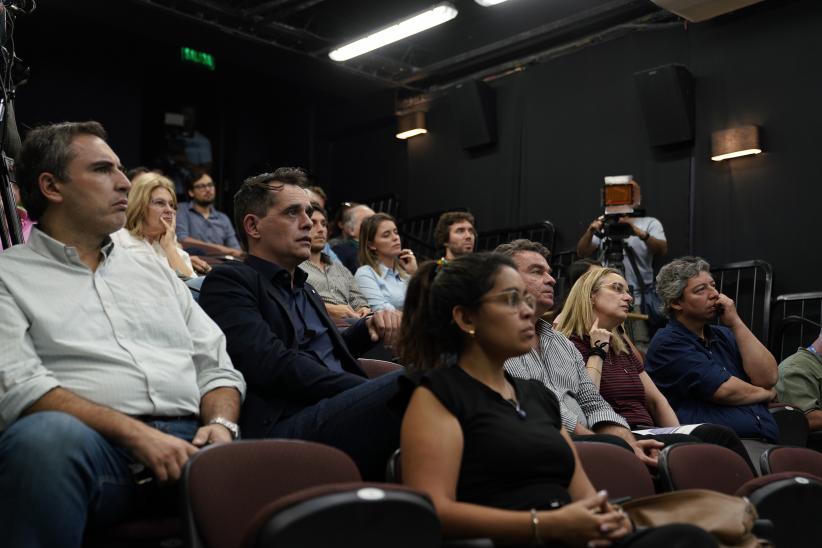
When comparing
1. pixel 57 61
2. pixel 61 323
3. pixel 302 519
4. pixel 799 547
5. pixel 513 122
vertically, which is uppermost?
pixel 57 61

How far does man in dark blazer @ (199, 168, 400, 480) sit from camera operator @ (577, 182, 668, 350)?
3.26m

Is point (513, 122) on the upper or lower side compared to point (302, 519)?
upper

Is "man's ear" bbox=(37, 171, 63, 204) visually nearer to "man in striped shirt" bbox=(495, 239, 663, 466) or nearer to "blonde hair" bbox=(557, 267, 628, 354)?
"man in striped shirt" bbox=(495, 239, 663, 466)

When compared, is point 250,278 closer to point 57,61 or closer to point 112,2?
point 112,2

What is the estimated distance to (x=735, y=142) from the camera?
19.8 feet

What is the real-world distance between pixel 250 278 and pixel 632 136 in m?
5.01

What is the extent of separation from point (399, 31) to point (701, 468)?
218 inches

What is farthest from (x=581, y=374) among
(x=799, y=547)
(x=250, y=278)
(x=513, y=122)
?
(x=513, y=122)

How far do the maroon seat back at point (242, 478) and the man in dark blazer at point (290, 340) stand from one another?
255 mm

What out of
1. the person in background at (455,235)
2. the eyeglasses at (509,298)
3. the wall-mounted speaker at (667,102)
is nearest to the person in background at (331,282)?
the person in background at (455,235)

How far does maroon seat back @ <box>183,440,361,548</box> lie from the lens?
1534 mm

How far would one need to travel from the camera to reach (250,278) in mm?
2361

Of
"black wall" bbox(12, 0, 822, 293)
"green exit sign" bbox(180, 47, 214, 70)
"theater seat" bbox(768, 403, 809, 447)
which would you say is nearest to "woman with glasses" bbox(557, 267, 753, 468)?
"theater seat" bbox(768, 403, 809, 447)

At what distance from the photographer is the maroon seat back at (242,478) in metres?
1.53
